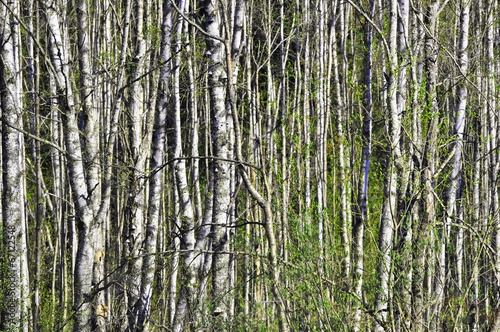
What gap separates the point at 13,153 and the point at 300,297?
15.7 ft

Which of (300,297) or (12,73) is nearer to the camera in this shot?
(300,297)

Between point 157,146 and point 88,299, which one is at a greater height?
point 157,146

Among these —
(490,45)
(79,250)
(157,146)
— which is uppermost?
(490,45)

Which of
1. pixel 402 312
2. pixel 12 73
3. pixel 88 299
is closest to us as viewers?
pixel 402 312

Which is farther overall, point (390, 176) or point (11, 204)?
point (11, 204)

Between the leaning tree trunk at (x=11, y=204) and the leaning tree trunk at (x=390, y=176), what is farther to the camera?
the leaning tree trunk at (x=11, y=204)

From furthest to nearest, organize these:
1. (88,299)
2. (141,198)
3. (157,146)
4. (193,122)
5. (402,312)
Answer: (193,122)
(141,198)
(157,146)
(88,299)
(402,312)

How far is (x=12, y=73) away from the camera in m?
7.96

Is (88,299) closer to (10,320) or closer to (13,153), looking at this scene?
(10,320)

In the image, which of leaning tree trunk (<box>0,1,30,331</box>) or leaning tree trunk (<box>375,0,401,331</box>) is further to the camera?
leaning tree trunk (<box>0,1,30,331</box>)

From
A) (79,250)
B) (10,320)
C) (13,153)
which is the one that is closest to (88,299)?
(79,250)

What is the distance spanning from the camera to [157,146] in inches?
270

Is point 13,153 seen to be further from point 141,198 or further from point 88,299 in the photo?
point 88,299

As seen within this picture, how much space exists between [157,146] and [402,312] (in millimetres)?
3295
